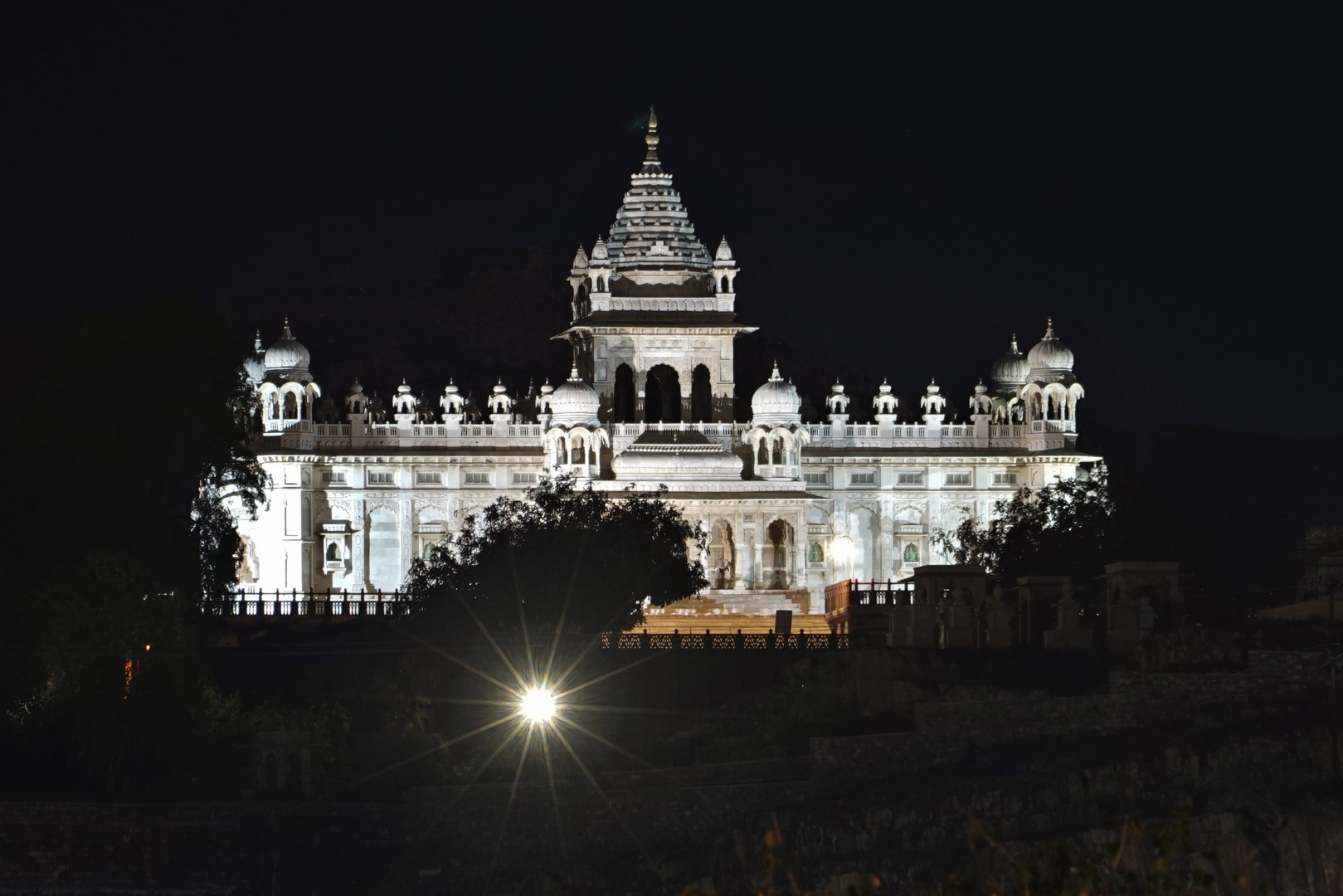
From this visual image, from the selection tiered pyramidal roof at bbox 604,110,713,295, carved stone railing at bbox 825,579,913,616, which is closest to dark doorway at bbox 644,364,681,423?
tiered pyramidal roof at bbox 604,110,713,295

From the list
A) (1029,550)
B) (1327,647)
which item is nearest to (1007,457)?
(1029,550)

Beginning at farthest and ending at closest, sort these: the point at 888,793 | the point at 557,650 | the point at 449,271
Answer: the point at 449,271, the point at 557,650, the point at 888,793

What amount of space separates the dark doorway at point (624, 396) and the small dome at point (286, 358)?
381 inches

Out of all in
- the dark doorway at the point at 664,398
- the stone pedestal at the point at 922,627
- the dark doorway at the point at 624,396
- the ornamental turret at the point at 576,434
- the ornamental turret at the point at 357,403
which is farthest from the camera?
the dark doorway at the point at 664,398

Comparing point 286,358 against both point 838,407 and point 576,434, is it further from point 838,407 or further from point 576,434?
point 838,407

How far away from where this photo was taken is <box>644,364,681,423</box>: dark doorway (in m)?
109

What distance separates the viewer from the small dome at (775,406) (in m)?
103

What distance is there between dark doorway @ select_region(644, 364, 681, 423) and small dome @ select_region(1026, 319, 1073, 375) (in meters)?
11.1

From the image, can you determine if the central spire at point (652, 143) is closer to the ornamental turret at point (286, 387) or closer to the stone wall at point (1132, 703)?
the ornamental turret at point (286, 387)

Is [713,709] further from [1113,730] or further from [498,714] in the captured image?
[1113,730]

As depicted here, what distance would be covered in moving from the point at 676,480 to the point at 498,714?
106 ft

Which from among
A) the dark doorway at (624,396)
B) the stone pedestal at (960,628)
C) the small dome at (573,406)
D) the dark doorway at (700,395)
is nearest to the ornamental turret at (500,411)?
the dark doorway at (624,396)

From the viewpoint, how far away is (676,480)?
3944 inches

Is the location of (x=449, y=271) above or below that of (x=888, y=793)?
above
